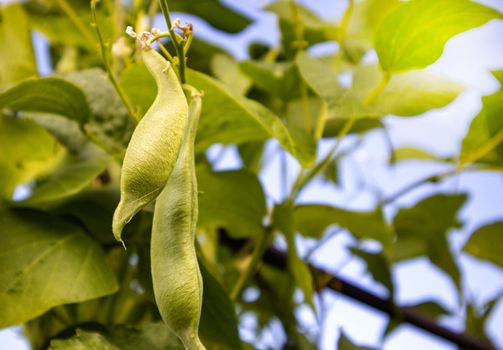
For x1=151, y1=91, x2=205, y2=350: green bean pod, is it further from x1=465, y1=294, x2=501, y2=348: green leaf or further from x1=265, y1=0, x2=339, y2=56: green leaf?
x1=465, y1=294, x2=501, y2=348: green leaf

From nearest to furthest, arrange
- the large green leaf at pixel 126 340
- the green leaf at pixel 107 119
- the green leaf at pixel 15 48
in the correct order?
the large green leaf at pixel 126 340 → the green leaf at pixel 107 119 → the green leaf at pixel 15 48

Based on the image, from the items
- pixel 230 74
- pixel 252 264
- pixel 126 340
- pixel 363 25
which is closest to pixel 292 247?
pixel 252 264

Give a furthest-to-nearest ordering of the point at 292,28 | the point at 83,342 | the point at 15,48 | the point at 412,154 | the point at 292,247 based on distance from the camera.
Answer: the point at 412,154 → the point at 292,28 → the point at 15,48 → the point at 292,247 → the point at 83,342

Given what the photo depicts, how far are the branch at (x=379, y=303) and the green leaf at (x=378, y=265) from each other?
0.08 ft

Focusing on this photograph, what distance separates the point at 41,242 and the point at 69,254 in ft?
0.08

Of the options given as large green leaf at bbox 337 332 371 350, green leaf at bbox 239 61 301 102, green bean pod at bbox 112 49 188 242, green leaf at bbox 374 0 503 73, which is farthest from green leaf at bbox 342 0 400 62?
green bean pod at bbox 112 49 188 242

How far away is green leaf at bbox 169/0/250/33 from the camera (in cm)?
76

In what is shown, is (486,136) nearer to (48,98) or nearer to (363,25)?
(363,25)

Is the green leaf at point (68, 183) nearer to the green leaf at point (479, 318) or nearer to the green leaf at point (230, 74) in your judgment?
the green leaf at point (230, 74)

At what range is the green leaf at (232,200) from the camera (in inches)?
18.8

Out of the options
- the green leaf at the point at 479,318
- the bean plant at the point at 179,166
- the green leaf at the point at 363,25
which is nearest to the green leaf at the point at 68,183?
the bean plant at the point at 179,166

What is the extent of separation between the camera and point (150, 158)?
0.25 m

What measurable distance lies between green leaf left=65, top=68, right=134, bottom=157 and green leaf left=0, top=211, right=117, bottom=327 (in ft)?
0.24

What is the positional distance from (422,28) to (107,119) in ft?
0.87
